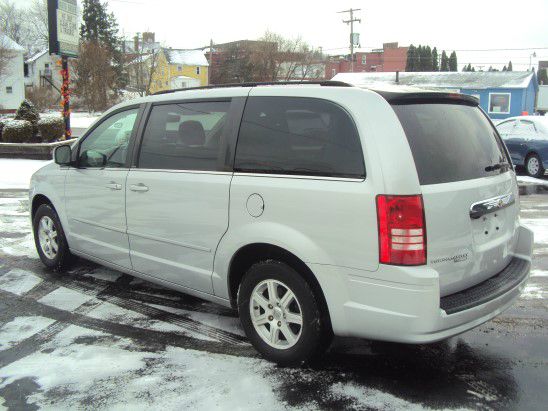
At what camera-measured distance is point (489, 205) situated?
3387 millimetres

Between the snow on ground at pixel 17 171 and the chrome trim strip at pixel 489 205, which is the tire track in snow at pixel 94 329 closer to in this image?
the chrome trim strip at pixel 489 205

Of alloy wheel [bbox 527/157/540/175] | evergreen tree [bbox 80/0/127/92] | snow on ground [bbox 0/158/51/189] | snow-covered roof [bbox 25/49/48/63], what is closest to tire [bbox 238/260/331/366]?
snow on ground [bbox 0/158/51/189]

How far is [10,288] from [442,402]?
4.18 meters

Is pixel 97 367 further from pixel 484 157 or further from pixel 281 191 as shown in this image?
pixel 484 157

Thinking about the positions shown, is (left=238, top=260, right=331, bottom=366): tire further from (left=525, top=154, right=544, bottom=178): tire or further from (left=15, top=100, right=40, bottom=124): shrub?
(left=15, top=100, right=40, bottom=124): shrub

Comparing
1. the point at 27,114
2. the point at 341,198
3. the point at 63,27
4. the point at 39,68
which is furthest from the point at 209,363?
the point at 39,68

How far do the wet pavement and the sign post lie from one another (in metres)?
11.1

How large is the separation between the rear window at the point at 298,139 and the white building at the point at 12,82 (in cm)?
6226

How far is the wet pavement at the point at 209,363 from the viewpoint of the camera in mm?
3217

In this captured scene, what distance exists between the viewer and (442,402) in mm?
3172

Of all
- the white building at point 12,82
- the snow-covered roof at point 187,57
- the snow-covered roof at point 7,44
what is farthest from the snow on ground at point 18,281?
the snow-covered roof at point 187,57

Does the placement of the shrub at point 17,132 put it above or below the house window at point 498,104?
below

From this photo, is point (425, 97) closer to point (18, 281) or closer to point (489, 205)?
point (489, 205)

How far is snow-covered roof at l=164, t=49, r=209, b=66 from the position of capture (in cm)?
8956
